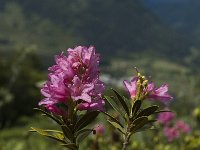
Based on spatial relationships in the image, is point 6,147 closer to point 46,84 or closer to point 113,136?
point 113,136

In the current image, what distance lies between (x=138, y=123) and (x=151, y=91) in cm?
22

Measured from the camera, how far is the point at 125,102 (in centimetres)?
238

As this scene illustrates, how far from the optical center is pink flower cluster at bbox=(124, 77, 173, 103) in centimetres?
244

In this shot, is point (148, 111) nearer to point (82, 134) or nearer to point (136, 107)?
point (136, 107)

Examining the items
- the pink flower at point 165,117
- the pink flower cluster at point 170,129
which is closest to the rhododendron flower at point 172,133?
the pink flower cluster at point 170,129

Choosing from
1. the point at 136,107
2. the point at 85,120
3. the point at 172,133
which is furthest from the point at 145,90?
the point at 172,133

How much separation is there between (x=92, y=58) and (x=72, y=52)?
3.6 inches

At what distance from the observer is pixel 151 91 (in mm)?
2479

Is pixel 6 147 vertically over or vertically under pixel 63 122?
over

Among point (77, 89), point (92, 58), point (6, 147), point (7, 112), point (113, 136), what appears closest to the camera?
point (77, 89)

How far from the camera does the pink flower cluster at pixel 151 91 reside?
96.0 inches

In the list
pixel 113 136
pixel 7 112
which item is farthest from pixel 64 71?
pixel 7 112

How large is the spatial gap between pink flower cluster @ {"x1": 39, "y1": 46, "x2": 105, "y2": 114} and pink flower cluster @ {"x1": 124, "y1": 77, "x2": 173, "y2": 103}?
27cm

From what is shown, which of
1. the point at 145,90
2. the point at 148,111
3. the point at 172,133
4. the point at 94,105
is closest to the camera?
the point at 94,105
